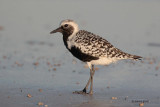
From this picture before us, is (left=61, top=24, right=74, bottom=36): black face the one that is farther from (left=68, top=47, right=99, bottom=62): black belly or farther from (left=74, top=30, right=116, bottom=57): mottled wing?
(left=68, top=47, right=99, bottom=62): black belly

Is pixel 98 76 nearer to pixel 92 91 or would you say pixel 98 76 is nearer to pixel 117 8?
pixel 92 91

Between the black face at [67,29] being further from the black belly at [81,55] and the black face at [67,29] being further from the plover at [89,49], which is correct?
the black belly at [81,55]

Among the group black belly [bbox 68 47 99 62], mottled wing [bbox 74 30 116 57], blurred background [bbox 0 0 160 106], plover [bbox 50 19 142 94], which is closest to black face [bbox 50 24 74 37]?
plover [bbox 50 19 142 94]

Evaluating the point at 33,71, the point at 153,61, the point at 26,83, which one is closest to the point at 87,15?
the point at 153,61

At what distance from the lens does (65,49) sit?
52.7 feet

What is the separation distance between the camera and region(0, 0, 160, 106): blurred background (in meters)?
11.0

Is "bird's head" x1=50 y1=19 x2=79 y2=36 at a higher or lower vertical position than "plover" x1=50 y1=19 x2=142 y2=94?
higher

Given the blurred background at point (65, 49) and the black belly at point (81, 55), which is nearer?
the black belly at point (81, 55)

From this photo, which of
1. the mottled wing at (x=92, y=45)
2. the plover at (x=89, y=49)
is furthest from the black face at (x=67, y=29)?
the mottled wing at (x=92, y=45)

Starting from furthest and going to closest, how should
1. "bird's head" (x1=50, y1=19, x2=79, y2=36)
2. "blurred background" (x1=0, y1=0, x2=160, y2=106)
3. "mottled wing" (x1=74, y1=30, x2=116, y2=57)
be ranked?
"blurred background" (x1=0, y1=0, x2=160, y2=106) → "bird's head" (x1=50, y1=19, x2=79, y2=36) → "mottled wing" (x1=74, y1=30, x2=116, y2=57)

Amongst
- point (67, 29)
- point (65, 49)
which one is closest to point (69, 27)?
point (67, 29)

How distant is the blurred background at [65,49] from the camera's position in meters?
11.0

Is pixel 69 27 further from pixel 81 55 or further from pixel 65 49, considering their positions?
pixel 65 49

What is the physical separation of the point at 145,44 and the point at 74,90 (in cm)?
762
